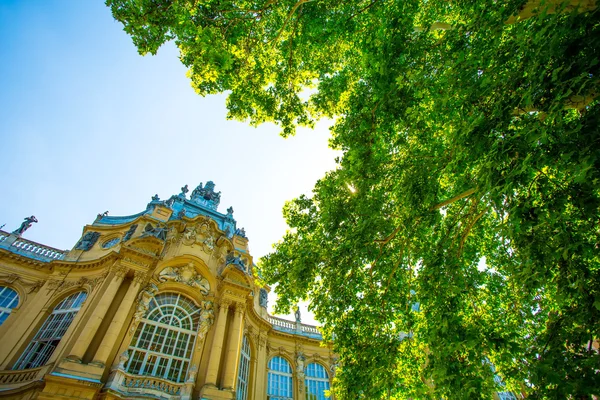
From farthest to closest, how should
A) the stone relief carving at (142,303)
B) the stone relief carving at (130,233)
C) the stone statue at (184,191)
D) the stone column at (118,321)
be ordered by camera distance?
the stone statue at (184,191), the stone relief carving at (130,233), the stone relief carving at (142,303), the stone column at (118,321)

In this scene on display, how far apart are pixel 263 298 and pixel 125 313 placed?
32.7 ft

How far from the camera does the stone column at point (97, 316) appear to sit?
38.0ft

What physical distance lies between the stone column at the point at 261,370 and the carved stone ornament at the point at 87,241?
11818 millimetres

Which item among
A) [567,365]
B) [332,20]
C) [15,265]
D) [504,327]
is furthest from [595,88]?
[15,265]

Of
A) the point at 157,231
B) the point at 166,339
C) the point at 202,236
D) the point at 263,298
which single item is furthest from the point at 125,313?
the point at 263,298

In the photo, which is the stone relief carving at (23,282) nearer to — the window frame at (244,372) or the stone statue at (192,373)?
the stone statue at (192,373)

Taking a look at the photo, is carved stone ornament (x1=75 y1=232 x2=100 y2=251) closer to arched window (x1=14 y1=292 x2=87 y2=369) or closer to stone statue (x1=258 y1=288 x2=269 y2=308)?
arched window (x1=14 y1=292 x2=87 y2=369)

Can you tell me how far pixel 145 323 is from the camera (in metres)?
13.9

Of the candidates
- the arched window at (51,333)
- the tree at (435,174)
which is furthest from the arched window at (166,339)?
the tree at (435,174)

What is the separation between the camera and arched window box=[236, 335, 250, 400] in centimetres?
1543

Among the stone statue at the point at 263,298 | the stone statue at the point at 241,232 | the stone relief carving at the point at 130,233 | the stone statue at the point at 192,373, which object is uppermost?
the stone statue at the point at 241,232

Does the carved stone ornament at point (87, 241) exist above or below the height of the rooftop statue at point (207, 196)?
below

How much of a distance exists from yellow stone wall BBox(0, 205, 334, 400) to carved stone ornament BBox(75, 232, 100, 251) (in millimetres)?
234

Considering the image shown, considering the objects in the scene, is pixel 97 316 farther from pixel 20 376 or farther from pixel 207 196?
pixel 207 196
